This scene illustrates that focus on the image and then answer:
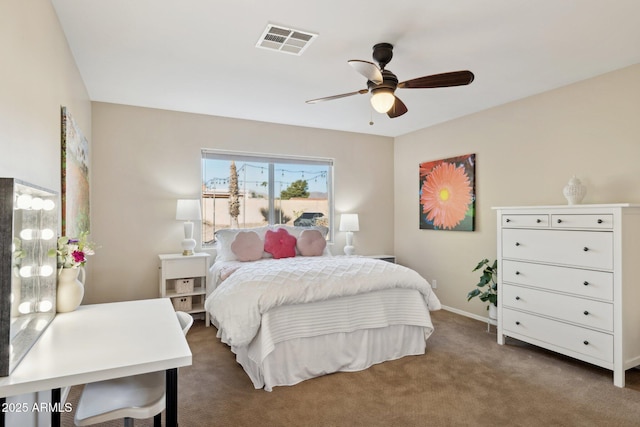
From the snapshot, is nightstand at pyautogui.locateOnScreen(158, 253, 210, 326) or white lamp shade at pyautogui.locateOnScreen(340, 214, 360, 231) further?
white lamp shade at pyautogui.locateOnScreen(340, 214, 360, 231)

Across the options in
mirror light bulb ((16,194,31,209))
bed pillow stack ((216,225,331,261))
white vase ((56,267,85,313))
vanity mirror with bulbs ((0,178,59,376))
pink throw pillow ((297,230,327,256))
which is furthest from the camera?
pink throw pillow ((297,230,327,256))

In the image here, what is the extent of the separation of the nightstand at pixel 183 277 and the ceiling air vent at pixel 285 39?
2415mm

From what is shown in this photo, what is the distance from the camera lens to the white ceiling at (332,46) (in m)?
2.17

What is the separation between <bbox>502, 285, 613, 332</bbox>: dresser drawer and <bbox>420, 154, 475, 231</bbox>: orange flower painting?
117 centimetres

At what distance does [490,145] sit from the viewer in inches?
163

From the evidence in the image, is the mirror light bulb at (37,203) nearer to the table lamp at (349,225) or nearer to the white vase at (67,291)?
the white vase at (67,291)

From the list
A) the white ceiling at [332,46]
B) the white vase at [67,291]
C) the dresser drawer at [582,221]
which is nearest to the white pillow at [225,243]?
the white ceiling at [332,46]

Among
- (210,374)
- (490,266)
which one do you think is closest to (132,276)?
(210,374)

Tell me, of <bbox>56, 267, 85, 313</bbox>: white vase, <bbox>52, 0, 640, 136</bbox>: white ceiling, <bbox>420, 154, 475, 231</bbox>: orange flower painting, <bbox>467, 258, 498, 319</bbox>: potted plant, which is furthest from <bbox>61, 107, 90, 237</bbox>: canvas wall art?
<bbox>420, 154, 475, 231</bbox>: orange flower painting

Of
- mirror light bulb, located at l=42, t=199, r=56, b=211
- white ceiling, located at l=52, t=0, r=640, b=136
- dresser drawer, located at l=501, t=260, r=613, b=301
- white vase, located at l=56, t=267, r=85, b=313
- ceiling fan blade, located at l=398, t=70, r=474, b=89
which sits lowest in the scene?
dresser drawer, located at l=501, t=260, r=613, b=301

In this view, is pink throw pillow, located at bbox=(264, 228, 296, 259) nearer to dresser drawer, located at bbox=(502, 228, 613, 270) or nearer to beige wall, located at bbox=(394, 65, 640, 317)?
beige wall, located at bbox=(394, 65, 640, 317)

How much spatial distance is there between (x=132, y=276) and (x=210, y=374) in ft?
6.11

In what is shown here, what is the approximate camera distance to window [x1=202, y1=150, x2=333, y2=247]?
15.2 ft

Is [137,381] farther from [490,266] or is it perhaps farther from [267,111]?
[490,266]
